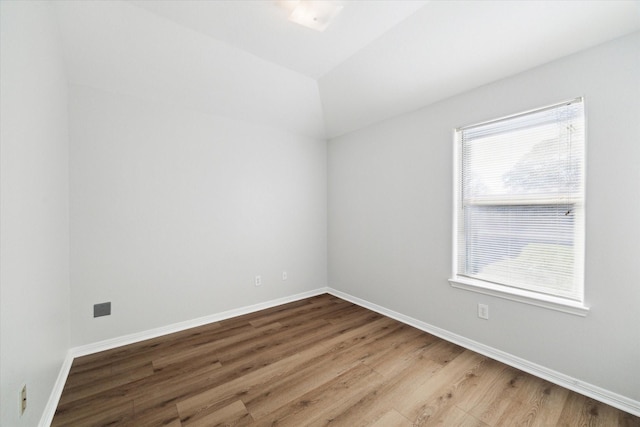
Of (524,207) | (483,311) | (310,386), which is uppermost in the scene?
(524,207)

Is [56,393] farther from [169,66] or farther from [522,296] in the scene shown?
[522,296]

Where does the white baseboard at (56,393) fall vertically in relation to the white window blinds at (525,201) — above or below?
below

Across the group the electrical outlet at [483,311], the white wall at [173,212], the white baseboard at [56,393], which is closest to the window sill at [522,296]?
the electrical outlet at [483,311]

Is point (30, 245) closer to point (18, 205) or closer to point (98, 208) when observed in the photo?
point (18, 205)

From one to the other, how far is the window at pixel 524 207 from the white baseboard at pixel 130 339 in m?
2.27

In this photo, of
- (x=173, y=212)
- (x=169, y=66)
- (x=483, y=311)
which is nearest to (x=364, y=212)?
(x=483, y=311)

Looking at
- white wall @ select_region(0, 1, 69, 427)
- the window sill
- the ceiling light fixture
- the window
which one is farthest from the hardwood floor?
the ceiling light fixture

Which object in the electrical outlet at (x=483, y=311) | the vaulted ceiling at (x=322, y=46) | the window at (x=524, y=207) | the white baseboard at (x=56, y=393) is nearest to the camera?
the white baseboard at (x=56, y=393)

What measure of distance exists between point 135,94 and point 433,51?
2.78 metres

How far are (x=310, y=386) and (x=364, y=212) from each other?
2125mm

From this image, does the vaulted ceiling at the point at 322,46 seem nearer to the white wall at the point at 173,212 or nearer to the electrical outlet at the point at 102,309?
the white wall at the point at 173,212

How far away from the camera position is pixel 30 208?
133cm

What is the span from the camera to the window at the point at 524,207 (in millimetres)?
1823

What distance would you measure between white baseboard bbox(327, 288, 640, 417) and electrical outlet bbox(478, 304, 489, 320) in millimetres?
255
